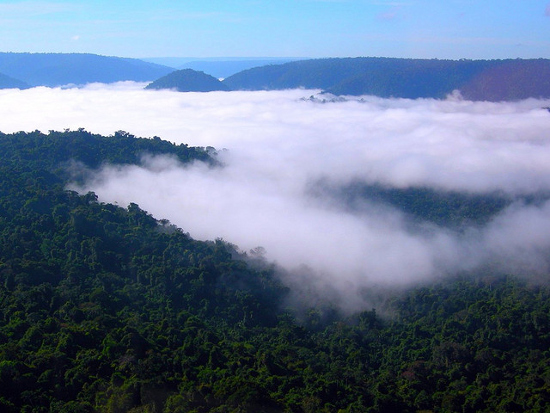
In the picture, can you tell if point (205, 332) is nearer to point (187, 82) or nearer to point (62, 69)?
point (187, 82)

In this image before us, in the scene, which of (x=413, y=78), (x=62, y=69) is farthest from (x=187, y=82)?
(x=413, y=78)

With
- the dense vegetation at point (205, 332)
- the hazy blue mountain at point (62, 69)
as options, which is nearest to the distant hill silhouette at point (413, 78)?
the hazy blue mountain at point (62, 69)

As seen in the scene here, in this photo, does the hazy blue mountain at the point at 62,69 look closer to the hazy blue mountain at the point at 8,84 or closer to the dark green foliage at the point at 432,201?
the hazy blue mountain at the point at 8,84

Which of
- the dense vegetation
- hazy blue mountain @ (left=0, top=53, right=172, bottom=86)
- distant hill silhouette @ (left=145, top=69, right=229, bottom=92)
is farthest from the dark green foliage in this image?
hazy blue mountain @ (left=0, top=53, right=172, bottom=86)

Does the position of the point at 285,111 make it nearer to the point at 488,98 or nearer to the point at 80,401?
the point at 488,98

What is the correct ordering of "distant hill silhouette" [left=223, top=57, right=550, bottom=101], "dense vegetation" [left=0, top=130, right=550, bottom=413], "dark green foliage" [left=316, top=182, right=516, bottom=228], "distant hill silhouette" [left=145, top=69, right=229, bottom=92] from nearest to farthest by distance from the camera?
1. "dense vegetation" [left=0, top=130, right=550, bottom=413]
2. "dark green foliage" [left=316, top=182, right=516, bottom=228]
3. "distant hill silhouette" [left=223, top=57, right=550, bottom=101]
4. "distant hill silhouette" [left=145, top=69, right=229, bottom=92]

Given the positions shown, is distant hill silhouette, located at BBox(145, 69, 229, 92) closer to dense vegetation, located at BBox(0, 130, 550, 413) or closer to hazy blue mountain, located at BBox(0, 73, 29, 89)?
hazy blue mountain, located at BBox(0, 73, 29, 89)

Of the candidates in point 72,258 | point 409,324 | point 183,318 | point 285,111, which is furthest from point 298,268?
point 285,111

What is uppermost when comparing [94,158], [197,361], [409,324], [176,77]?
[176,77]

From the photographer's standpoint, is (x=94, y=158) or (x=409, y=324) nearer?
(x=409, y=324)
